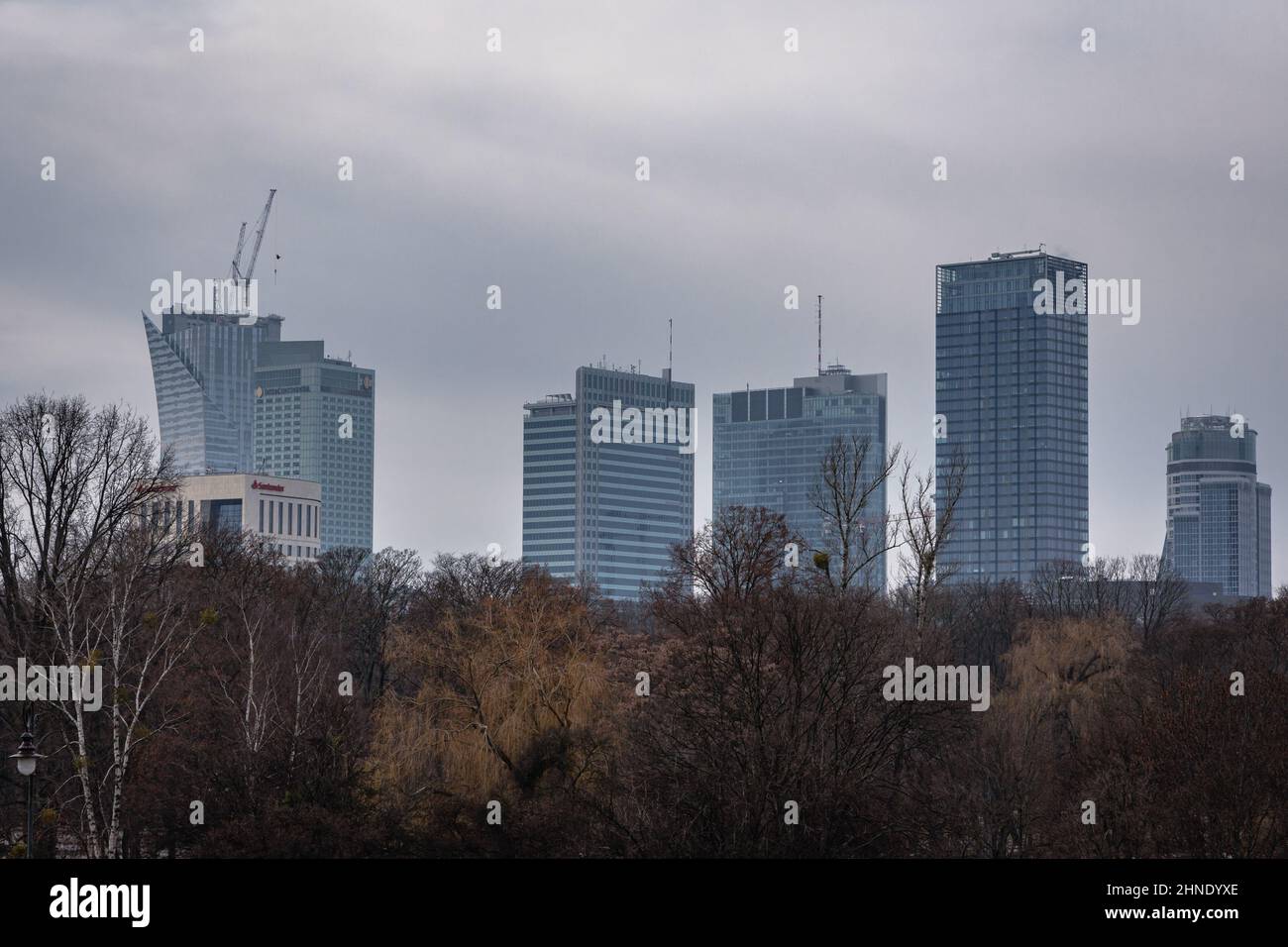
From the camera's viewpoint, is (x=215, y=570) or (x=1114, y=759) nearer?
(x=1114, y=759)

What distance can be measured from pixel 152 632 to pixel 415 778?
9962 mm

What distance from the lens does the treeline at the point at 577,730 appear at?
41906 millimetres

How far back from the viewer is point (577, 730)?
50.2m

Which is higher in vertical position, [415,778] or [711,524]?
[711,524]

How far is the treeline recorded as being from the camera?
137ft

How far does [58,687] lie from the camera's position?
48.8m

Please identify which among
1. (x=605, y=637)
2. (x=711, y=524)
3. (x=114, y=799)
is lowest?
(x=114, y=799)
